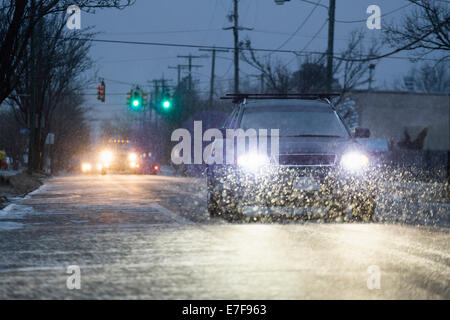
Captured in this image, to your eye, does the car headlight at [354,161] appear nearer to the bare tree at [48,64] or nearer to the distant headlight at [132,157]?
the bare tree at [48,64]

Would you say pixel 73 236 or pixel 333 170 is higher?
pixel 333 170

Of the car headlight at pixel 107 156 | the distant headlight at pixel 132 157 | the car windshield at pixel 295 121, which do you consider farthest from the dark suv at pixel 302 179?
the distant headlight at pixel 132 157

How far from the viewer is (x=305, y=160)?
34.0 ft

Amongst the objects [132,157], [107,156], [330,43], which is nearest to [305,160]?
[330,43]

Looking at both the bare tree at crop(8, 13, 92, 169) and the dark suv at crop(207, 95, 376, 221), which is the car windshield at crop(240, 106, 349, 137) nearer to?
the dark suv at crop(207, 95, 376, 221)

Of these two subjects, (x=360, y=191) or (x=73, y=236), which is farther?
(x=360, y=191)

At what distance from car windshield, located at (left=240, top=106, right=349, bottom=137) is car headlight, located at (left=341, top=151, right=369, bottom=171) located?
3.18ft

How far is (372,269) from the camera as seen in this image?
6.00 metres

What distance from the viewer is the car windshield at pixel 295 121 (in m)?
11.5

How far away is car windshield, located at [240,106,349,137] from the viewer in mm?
11492

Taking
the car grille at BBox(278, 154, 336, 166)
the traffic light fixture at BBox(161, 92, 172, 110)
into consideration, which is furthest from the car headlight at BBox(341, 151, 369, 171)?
the traffic light fixture at BBox(161, 92, 172, 110)
